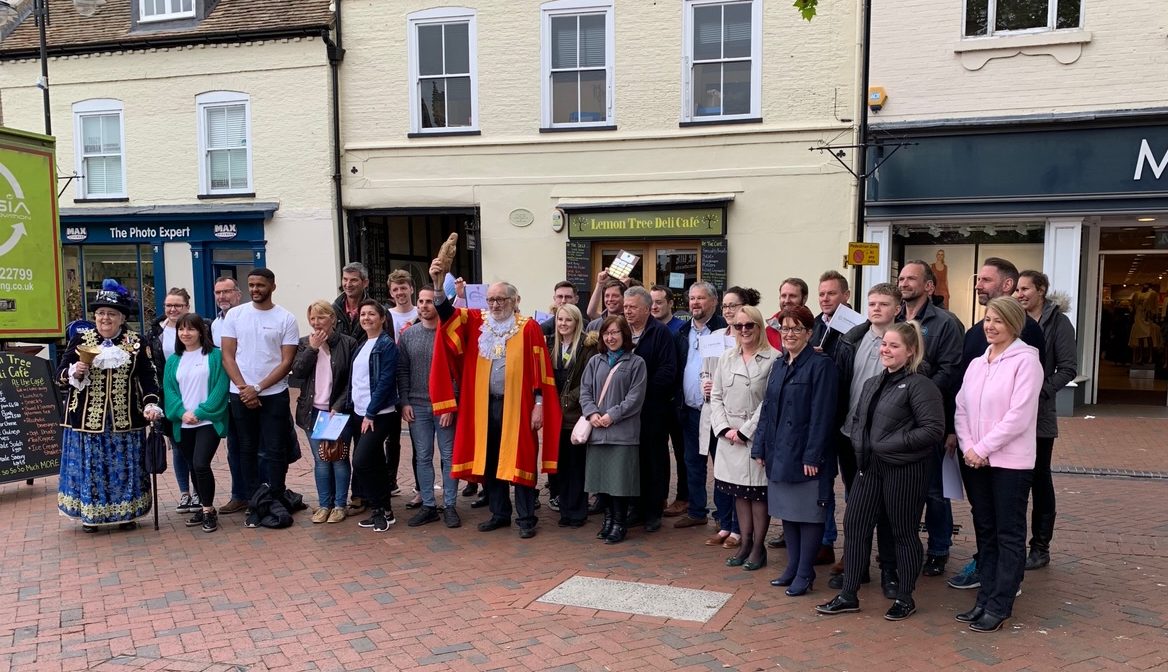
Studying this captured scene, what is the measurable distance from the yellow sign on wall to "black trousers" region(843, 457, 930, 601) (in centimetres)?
668

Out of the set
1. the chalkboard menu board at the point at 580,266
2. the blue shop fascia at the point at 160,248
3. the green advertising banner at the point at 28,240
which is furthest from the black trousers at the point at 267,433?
the blue shop fascia at the point at 160,248

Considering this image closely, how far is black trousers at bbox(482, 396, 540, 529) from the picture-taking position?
6340mm

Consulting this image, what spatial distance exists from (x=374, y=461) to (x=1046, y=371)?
463 cm

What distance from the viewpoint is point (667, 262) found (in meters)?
13.2

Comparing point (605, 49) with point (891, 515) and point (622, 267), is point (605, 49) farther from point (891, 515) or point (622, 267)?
point (891, 515)

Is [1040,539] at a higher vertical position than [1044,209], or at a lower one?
lower

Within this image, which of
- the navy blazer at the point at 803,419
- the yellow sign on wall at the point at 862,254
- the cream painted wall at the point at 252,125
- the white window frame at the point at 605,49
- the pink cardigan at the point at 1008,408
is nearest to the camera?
the pink cardigan at the point at 1008,408

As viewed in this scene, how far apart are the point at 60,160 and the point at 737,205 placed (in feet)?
39.7

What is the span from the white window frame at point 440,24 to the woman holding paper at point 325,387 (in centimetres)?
778

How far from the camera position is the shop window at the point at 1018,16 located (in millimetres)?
11328

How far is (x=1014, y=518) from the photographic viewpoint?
4457 millimetres

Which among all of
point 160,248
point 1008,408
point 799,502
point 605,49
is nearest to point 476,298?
point 799,502

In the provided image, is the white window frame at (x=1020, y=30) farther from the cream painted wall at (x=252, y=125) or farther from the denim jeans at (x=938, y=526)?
the cream painted wall at (x=252, y=125)

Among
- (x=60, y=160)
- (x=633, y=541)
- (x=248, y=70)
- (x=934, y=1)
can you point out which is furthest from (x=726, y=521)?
(x=60, y=160)
